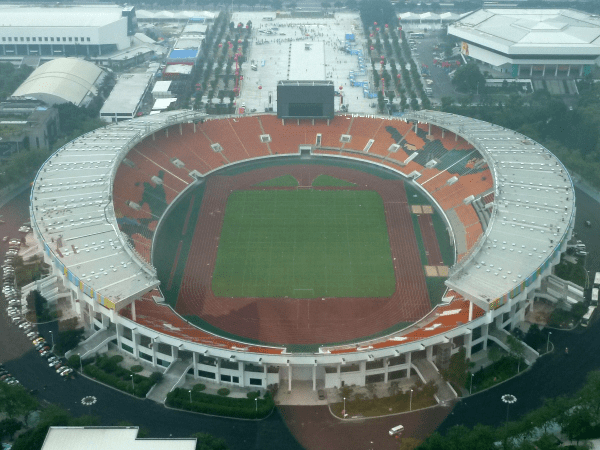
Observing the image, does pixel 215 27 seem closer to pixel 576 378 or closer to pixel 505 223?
pixel 505 223

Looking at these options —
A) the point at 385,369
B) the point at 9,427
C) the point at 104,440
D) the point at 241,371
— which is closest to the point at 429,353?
the point at 385,369

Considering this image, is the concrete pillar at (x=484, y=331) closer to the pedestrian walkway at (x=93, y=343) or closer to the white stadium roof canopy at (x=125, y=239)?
the white stadium roof canopy at (x=125, y=239)

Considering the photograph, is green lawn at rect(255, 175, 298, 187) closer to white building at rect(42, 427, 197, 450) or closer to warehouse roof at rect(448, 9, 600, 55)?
white building at rect(42, 427, 197, 450)

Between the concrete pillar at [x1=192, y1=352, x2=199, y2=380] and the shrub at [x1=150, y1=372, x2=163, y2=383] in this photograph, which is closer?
the shrub at [x1=150, y1=372, x2=163, y2=383]

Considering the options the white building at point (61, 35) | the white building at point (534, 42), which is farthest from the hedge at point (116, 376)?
the white building at point (534, 42)

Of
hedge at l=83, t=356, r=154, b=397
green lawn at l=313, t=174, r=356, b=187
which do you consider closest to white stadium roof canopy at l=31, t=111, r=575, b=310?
hedge at l=83, t=356, r=154, b=397

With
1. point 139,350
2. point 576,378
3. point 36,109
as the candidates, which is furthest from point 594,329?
point 36,109

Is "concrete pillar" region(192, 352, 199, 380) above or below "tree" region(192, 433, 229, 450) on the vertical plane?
below
